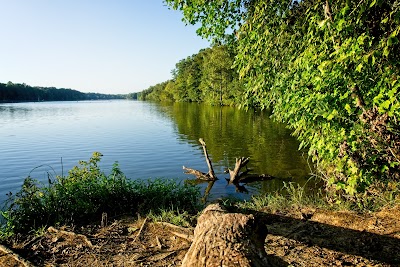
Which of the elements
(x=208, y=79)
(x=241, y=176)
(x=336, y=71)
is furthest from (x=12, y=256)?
(x=208, y=79)

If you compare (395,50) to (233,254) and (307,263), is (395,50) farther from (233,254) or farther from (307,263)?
(233,254)

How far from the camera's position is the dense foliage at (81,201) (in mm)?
7539

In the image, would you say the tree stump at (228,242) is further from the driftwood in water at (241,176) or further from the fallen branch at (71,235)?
the driftwood in water at (241,176)

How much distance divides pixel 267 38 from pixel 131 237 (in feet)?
18.0

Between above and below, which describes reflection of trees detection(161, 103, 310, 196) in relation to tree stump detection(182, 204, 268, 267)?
below

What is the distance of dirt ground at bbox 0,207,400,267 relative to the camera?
5.06m

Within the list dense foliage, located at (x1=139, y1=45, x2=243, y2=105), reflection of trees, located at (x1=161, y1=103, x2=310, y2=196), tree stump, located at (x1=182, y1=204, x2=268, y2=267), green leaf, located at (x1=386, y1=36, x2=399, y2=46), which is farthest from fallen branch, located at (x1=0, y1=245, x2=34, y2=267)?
dense foliage, located at (x1=139, y1=45, x2=243, y2=105)

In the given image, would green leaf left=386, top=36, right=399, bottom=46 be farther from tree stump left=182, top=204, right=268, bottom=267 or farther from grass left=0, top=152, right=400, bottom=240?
grass left=0, top=152, right=400, bottom=240

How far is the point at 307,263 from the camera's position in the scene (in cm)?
485

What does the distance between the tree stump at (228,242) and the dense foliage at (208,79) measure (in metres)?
38.7

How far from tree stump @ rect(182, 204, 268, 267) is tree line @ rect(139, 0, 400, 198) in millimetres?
2741

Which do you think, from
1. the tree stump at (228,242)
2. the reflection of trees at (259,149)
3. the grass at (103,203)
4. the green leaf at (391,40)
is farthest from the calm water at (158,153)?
the green leaf at (391,40)

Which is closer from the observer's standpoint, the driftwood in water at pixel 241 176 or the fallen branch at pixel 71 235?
the fallen branch at pixel 71 235

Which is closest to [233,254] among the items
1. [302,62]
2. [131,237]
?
[131,237]
